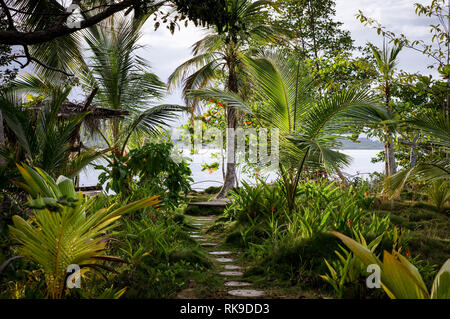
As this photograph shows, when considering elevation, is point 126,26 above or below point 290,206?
above

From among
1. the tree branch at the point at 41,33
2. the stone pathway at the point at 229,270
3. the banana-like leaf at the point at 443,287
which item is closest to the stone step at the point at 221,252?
the stone pathway at the point at 229,270

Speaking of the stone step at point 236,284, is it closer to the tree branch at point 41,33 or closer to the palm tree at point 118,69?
the tree branch at point 41,33

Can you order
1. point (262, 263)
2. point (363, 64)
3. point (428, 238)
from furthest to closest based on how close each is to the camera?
1. point (363, 64)
2. point (428, 238)
3. point (262, 263)

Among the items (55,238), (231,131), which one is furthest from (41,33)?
(231,131)

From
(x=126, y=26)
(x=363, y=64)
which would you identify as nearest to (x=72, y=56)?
(x=126, y=26)

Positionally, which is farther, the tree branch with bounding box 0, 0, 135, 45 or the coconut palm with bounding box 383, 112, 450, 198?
the coconut palm with bounding box 383, 112, 450, 198

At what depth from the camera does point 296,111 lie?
6082 mm

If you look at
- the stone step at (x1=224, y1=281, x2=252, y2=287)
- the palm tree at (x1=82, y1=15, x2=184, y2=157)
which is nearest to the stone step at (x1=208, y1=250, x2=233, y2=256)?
the stone step at (x1=224, y1=281, x2=252, y2=287)

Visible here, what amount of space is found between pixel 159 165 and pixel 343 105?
114 inches

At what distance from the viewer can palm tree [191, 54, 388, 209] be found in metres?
5.15

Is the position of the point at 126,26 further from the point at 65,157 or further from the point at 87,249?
the point at 87,249

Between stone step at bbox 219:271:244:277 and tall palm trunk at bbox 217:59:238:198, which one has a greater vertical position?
tall palm trunk at bbox 217:59:238:198

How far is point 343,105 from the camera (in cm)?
510

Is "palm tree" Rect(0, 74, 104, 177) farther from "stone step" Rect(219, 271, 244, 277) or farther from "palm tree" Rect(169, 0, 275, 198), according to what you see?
"palm tree" Rect(169, 0, 275, 198)
